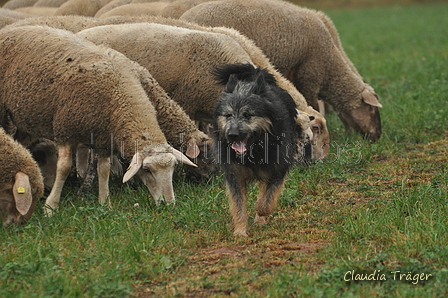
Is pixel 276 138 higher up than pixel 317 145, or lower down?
higher up

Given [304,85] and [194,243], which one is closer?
[194,243]

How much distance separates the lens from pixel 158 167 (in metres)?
6.54

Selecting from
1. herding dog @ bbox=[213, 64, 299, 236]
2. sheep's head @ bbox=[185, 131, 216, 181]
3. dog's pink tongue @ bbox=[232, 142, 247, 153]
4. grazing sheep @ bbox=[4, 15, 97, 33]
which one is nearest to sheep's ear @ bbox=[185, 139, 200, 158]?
sheep's head @ bbox=[185, 131, 216, 181]

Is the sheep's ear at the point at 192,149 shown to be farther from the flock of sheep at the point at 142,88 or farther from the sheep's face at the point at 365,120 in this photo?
the sheep's face at the point at 365,120

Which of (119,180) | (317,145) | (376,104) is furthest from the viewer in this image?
(376,104)

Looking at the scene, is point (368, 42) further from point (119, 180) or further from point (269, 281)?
point (269, 281)

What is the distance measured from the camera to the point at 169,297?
172 inches

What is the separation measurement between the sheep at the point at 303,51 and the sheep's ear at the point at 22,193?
484 cm

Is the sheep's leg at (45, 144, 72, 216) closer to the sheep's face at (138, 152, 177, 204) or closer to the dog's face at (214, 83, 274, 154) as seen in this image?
the sheep's face at (138, 152, 177, 204)

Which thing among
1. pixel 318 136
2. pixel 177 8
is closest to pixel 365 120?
pixel 318 136

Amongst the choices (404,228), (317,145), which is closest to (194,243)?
(404,228)

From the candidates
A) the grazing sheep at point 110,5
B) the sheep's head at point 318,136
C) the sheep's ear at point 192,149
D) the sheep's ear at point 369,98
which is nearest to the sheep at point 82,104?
the sheep's ear at point 192,149

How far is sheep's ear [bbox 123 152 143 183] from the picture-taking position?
6336 mm

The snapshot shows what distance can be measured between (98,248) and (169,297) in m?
1.11
